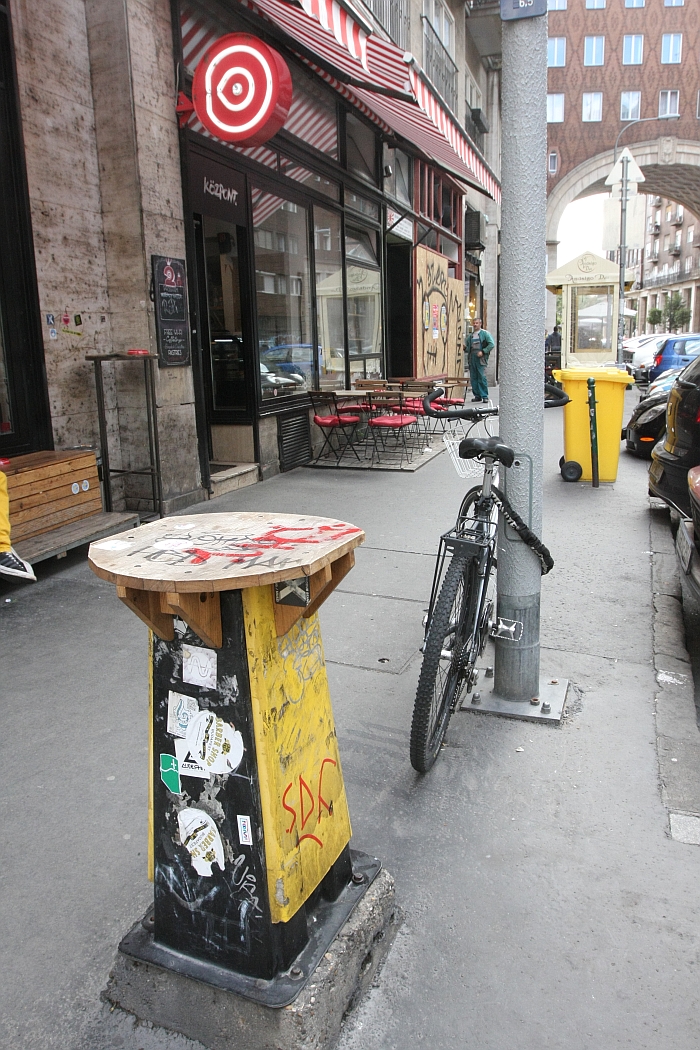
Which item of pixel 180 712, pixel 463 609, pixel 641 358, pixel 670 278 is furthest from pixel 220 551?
pixel 670 278

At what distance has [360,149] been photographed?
12602 millimetres

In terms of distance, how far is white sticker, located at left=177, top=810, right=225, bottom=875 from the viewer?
6.44 ft

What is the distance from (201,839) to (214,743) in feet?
0.87

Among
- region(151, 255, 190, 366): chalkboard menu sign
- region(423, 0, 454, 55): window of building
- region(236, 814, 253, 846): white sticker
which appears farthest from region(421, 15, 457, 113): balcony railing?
region(236, 814, 253, 846): white sticker

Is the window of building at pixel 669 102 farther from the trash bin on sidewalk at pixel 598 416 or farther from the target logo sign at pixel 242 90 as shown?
the target logo sign at pixel 242 90

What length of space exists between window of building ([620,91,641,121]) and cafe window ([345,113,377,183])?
147 feet

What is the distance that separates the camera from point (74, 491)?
609 cm

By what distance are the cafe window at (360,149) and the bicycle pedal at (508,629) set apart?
401 inches

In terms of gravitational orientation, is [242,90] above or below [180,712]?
above

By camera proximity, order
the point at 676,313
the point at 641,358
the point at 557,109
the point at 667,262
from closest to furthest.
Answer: the point at 641,358, the point at 557,109, the point at 676,313, the point at 667,262

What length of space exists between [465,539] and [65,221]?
16.3 ft

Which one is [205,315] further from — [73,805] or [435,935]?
[435,935]

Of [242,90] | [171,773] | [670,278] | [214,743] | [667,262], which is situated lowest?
[171,773]

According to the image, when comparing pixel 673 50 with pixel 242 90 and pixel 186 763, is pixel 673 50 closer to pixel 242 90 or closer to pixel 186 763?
pixel 242 90
